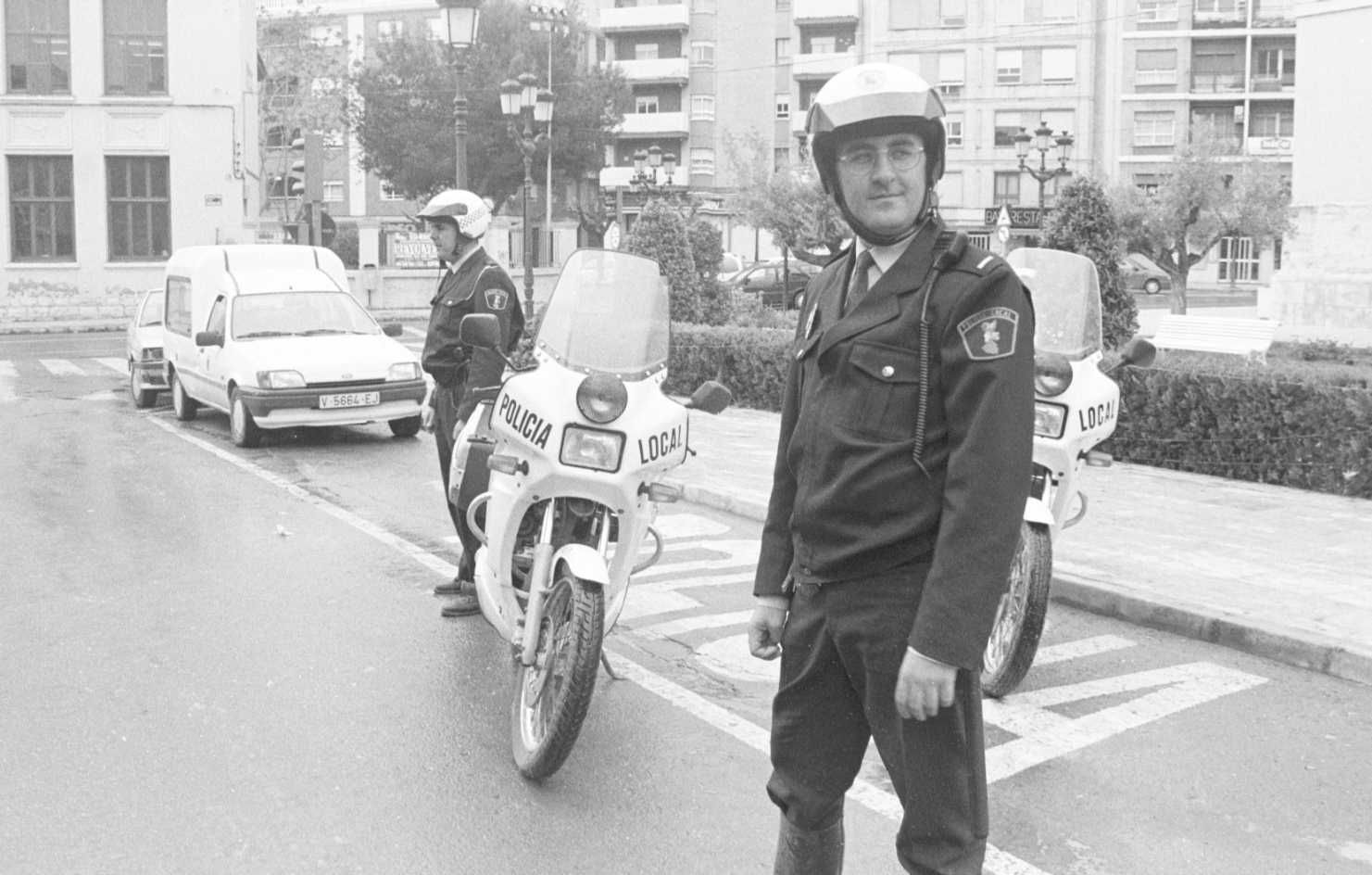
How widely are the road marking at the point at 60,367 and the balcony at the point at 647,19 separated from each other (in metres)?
49.1

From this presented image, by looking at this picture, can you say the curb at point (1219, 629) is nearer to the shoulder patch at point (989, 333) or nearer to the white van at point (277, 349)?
the shoulder patch at point (989, 333)

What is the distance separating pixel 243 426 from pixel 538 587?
9.34 m

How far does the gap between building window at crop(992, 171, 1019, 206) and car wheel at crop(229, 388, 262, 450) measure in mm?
55045

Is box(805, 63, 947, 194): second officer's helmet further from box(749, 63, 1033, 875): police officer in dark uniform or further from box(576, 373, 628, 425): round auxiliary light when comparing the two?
box(576, 373, 628, 425): round auxiliary light

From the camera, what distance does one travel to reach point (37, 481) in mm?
11578

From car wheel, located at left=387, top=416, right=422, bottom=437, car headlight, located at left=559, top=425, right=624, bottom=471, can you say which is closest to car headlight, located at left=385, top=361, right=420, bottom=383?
car wheel, located at left=387, top=416, right=422, bottom=437

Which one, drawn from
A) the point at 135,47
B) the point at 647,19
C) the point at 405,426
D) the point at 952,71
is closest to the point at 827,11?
the point at 952,71

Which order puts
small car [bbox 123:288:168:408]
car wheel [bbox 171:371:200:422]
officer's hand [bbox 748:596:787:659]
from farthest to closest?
small car [bbox 123:288:168:408]
car wheel [bbox 171:371:200:422]
officer's hand [bbox 748:596:787:659]

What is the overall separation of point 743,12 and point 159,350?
5775 centimetres

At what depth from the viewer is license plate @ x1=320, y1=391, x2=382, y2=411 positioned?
13.6 metres

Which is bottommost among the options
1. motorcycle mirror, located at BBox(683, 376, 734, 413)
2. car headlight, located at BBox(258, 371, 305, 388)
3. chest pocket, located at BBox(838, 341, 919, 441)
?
car headlight, located at BBox(258, 371, 305, 388)

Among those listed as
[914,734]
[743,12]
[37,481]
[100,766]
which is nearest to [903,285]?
[914,734]

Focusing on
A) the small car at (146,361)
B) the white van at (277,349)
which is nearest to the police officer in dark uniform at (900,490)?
the white van at (277,349)

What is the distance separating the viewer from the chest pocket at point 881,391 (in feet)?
9.32
